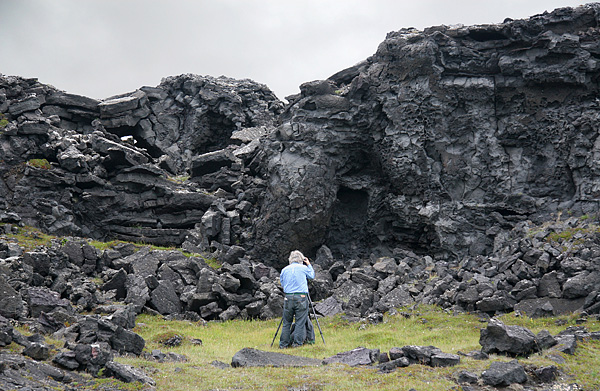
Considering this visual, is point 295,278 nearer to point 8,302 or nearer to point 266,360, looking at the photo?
point 266,360

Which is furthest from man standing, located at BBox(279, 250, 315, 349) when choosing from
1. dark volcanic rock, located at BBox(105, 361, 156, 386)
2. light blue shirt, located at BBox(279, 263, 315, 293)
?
dark volcanic rock, located at BBox(105, 361, 156, 386)

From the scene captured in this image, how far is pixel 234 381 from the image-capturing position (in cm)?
1198

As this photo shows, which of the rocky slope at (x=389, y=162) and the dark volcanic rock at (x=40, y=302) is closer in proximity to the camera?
the dark volcanic rock at (x=40, y=302)

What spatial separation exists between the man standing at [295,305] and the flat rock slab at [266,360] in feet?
9.90

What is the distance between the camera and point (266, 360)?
14328mm

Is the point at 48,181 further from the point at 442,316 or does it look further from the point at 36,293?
the point at 442,316

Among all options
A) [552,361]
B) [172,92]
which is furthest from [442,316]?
[172,92]

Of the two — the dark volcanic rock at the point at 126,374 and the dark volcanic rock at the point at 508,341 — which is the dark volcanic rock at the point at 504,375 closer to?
the dark volcanic rock at the point at 508,341

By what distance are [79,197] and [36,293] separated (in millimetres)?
21075

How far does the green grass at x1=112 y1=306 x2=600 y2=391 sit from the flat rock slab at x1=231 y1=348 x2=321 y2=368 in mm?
515

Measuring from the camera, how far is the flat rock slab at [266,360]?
13.9 meters

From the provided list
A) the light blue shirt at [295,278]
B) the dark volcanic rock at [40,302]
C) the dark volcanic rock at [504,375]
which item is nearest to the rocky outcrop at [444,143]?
the light blue shirt at [295,278]

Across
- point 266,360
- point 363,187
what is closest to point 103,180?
point 363,187

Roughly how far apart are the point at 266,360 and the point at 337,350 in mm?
3584
